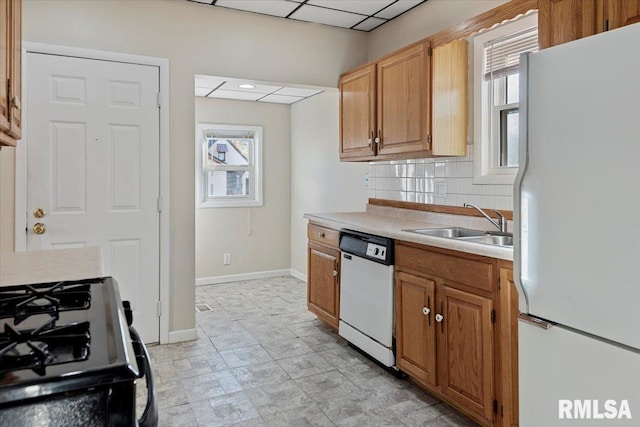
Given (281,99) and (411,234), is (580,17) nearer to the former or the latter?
(411,234)

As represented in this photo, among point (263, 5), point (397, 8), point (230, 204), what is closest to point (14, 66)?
point (263, 5)

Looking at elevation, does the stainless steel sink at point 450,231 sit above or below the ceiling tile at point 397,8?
below

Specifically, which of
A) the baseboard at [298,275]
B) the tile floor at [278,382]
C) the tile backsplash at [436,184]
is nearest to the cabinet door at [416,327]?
the tile floor at [278,382]

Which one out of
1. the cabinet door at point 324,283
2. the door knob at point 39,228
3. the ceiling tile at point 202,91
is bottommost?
the cabinet door at point 324,283

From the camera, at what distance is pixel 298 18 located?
367 centimetres

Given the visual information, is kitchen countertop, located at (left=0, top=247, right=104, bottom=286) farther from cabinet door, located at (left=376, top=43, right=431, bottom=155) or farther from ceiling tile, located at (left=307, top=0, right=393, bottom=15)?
ceiling tile, located at (left=307, top=0, right=393, bottom=15)

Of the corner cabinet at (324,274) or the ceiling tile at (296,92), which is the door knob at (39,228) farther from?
the ceiling tile at (296,92)

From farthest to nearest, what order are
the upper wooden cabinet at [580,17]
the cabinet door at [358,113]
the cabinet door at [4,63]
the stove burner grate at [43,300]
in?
the cabinet door at [358,113] < the upper wooden cabinet at [580,17] < the cabinet door at [4,63] < the stove burner grate at [43,300]

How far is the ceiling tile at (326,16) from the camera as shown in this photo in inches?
137

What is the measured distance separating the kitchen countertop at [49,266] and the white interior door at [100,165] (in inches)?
41.3

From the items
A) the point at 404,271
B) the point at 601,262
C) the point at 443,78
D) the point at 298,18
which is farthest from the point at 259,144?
the point at 601,262

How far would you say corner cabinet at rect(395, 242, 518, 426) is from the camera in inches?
75.7

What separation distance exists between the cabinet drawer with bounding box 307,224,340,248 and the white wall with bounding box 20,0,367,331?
3.22 ft

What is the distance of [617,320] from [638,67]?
71 centimetres
